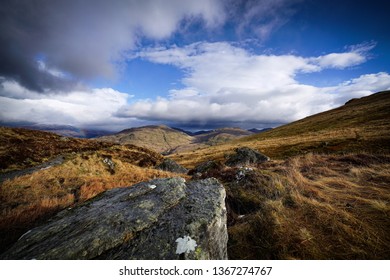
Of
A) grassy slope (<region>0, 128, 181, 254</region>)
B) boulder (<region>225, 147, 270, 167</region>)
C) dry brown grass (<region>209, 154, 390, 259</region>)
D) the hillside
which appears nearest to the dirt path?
grassy slope (<region>0, 128, 181, 254</region>)

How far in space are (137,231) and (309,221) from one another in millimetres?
4400

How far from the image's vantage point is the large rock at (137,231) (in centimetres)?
346

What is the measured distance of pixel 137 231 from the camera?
12.5 feet

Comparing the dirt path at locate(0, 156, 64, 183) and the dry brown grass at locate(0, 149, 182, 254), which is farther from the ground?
the dirt path at locate(0, 156, 64, 183)

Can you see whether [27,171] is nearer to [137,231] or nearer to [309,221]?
[137,231]

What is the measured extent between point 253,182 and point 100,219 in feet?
19.7

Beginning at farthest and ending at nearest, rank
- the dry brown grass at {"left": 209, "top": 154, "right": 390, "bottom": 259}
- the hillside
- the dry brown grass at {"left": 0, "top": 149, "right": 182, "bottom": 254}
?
the hillside < the dry brown grass at {"left": 0, "top": 149, "right": 182, "bottom": 254} < the dry brown grass at {"left": 209, "top": 154, "right": 390, "bottom": 259}

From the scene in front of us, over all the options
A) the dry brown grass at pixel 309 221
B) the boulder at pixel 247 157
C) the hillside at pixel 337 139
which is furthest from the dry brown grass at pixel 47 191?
the hillside at pixel 337 139

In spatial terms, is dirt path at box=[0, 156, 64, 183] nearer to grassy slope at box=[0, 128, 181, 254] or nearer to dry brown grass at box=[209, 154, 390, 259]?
grassy slope at box=[0, 128, 181, 254]

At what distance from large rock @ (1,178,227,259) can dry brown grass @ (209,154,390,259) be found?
0.99 meters

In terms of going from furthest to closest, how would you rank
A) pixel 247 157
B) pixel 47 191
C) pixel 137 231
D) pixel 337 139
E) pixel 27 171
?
pixel 337 139 < pixel 247 157 < pixel 27 171 < pixel 47 191 < pixel 137 231

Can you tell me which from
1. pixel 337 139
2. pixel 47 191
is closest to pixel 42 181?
pixel 47 191

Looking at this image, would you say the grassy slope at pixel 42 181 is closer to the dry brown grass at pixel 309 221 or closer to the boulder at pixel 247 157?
the dry brown grass at pixel 309 221

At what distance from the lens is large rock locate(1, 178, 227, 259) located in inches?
136
